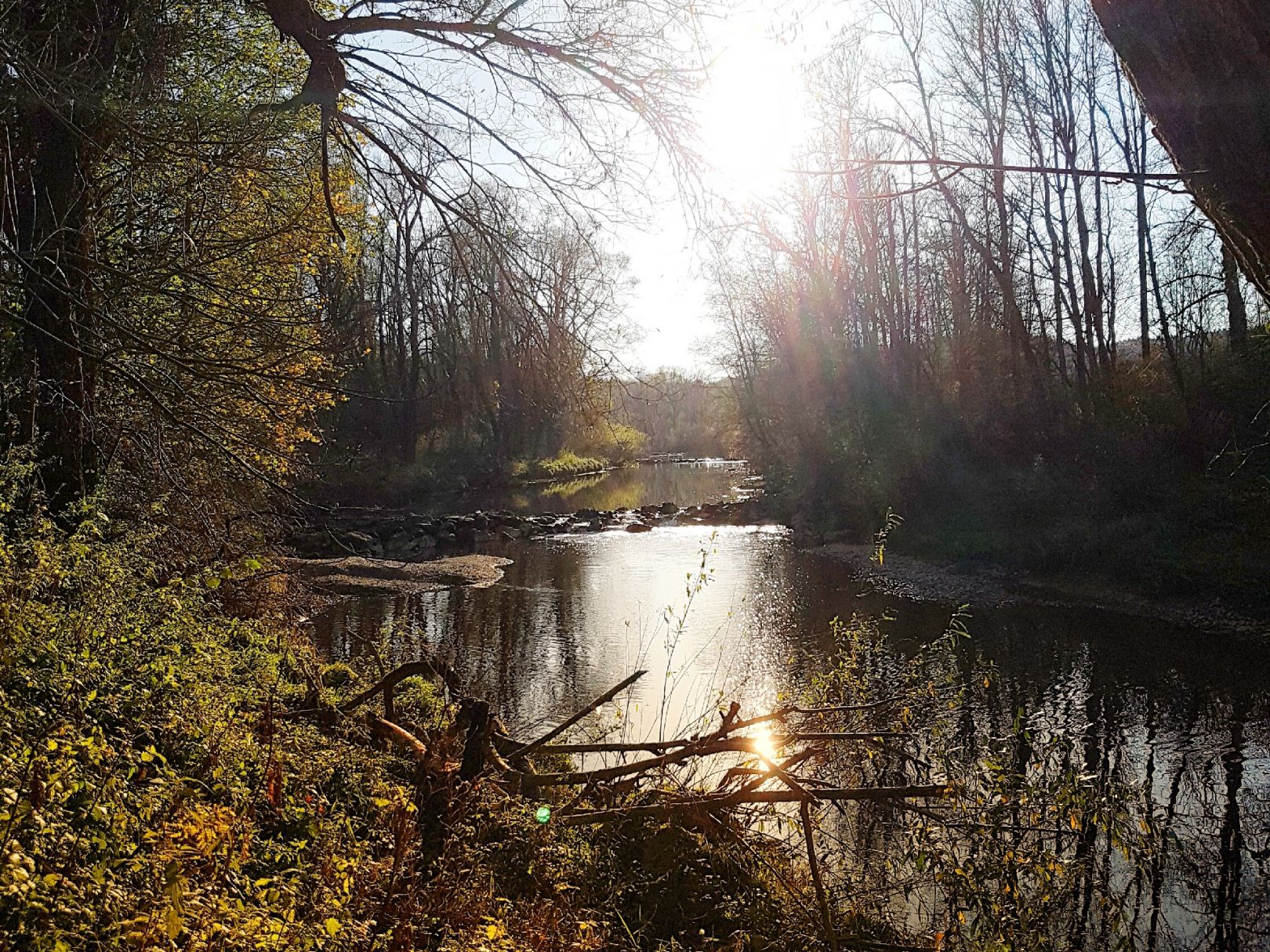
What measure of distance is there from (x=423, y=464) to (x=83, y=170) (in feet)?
92.4

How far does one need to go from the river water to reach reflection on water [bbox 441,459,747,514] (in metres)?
11.0

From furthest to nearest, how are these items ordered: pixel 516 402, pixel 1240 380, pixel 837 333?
pixel 837 333 → pixel 1240 380 → pixel 516 402

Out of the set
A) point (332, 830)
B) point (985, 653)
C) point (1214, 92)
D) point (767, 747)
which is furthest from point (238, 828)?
point (985, 653)

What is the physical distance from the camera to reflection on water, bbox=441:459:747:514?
3069cm

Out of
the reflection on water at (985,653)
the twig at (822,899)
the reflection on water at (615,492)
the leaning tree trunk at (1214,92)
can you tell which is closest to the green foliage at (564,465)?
the reflection on water at (615,492)

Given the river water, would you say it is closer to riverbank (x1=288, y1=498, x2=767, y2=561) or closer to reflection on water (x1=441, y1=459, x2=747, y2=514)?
riverbank (x1=288, y1=498, x2=767, y2=561)

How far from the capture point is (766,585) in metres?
16.3

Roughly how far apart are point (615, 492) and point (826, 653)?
25018mm

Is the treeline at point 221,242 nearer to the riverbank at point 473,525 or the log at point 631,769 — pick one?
the log at point 631,769

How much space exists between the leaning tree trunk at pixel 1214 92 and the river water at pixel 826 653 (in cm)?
453

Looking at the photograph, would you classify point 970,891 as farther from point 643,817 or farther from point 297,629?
point 297,629

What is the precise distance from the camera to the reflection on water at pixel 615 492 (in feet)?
101

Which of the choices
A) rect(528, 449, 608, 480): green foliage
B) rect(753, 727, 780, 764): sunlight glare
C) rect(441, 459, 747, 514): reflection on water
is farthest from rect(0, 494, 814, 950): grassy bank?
rect(528, 449, 608, 480): green foliage

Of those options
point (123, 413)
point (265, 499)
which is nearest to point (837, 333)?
point (265, 499)
